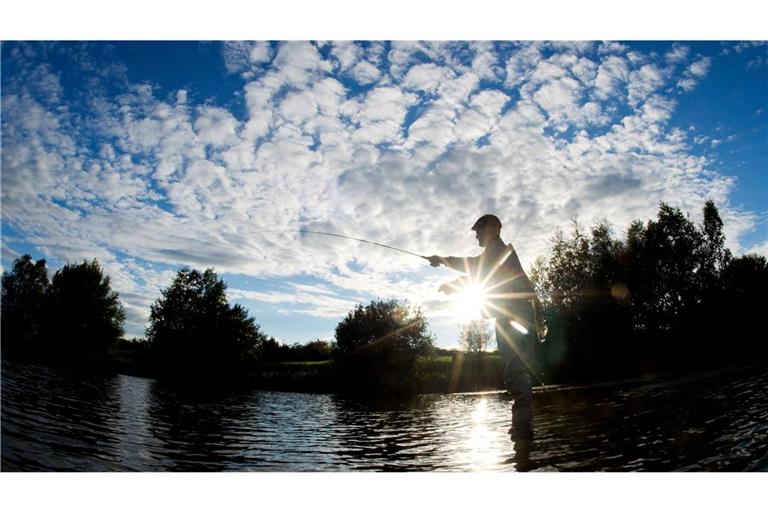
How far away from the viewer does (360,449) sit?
320 inches

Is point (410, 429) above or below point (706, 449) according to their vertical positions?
below

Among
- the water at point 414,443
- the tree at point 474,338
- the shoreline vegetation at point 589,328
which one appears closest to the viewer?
the water at point 414,443

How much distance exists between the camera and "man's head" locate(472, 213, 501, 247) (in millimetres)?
6660

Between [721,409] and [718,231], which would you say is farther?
[718,231]

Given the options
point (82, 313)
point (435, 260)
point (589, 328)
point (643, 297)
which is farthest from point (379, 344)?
point (82, 313)

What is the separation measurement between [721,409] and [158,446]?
12.2 meters

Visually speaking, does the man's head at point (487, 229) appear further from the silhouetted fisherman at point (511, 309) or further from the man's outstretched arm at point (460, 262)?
the man's outstretched arm at point (460, 262)

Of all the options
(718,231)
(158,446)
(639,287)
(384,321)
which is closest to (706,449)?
(158,446)

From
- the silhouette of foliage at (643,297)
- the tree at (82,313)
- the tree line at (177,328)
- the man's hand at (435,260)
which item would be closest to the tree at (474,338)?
the tree line at (177,328)

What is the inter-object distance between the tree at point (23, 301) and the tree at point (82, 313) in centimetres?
196

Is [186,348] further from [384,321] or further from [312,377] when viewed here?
[384,321]

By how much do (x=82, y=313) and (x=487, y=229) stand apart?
7873cm

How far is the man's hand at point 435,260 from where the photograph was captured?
7543 millimetres

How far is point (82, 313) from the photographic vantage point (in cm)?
6506
